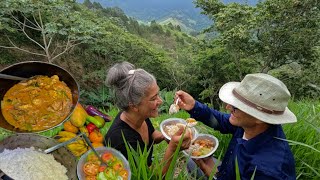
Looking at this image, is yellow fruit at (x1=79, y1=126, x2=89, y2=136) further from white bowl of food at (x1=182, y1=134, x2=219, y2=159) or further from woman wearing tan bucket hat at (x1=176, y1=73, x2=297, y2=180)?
woman wearing tan bucket hat at (x1=176, y1=73, x2=297, y2=180)

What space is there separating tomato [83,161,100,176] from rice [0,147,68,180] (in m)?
0.12

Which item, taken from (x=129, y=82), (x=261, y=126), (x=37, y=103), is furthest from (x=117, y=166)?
(x=261, y=126)

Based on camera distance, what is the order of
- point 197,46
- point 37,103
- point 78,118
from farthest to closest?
point 197,46, point 78,118, point 37,103

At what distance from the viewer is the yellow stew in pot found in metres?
1.89

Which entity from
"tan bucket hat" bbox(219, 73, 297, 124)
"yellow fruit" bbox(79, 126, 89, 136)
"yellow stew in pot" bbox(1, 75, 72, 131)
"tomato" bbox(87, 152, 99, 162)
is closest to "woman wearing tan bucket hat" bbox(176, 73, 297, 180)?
"tan bucket hat" bbox(219, 73, 297, 124)

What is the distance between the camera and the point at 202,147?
269cm

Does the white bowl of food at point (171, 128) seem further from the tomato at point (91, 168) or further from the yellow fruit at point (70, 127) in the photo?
the tomato at point (91, 168)

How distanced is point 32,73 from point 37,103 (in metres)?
0.18

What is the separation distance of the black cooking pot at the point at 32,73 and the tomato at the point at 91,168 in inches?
12.0

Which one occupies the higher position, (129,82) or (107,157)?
(129,82)

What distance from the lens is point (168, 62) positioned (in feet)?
53.0

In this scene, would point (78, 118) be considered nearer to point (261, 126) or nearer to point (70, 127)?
point (70, 127)

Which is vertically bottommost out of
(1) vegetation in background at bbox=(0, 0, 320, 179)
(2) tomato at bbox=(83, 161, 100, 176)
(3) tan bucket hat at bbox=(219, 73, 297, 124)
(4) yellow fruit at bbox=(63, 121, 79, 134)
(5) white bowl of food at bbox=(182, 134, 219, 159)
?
(1) vegetation in background at bbox=(0, 0, 320, 179)

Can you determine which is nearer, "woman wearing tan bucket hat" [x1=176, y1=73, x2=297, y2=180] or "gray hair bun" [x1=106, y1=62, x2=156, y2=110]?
"woman wearing tan bucket hat" [x1=176, y1=73, x2=297, y2=180]
